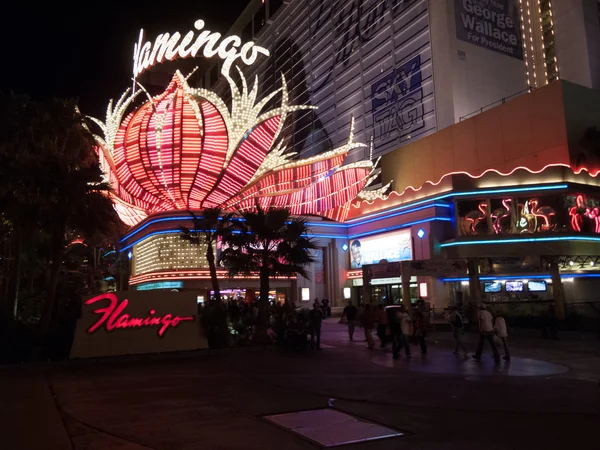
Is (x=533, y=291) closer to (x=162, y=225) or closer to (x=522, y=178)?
(x=522, y=178)

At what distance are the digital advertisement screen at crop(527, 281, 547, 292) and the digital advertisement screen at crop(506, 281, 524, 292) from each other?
0.39m

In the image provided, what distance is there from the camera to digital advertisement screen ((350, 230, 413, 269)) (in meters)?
31.1

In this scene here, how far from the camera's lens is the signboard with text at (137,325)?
14945 mm

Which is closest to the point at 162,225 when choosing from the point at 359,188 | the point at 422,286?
the point at 359,188

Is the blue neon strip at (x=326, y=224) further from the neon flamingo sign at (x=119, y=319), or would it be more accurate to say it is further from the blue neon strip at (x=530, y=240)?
the neon flamingo sign at (x=119, y=319)

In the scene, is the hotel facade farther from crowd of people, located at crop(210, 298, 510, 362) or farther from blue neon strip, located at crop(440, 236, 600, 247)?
crowd of people, located at crop(210, 298, 510, 362)

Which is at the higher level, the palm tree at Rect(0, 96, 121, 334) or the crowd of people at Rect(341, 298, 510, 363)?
the palm tree at Rect(0, 96, 121, 334)

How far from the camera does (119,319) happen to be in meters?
15.4

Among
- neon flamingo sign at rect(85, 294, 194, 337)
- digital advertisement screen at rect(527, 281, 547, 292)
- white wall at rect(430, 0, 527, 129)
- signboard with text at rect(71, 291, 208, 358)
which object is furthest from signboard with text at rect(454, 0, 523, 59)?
neon flamingo sign at rect(85, 294, 194, 337)

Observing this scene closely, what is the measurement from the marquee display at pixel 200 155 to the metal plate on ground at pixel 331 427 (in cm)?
2258

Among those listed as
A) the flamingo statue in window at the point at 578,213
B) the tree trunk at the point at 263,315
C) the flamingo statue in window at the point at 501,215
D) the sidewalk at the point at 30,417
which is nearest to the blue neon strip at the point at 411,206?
the flamingo statue in window at the point at 501,215

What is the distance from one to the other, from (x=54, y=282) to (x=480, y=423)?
13133mm

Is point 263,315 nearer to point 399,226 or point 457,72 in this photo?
point 399,226

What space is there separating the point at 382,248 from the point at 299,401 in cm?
2505
